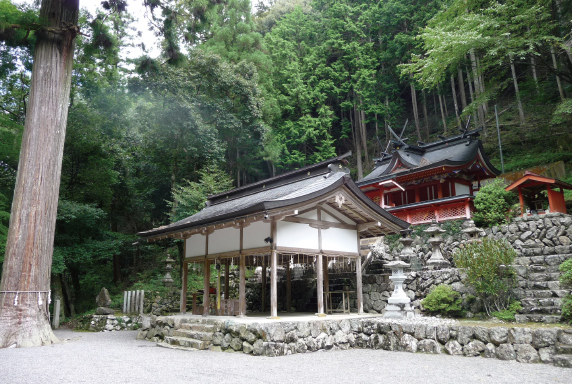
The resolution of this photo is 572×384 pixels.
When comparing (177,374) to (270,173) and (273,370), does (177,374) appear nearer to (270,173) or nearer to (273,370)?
(273,370)

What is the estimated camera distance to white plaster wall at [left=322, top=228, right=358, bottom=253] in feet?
35.0

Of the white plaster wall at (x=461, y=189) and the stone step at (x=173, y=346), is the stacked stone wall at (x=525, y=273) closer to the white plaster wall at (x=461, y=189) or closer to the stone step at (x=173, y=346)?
the white plaster wall at (x=461, y=189)

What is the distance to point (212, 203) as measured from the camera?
15844mm

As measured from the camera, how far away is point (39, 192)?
30.1 ft

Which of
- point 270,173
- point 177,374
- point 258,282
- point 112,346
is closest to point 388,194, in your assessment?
point 258,282

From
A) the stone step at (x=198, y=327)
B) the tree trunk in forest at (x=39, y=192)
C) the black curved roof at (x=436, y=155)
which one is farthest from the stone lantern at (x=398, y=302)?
the tree trunk in forest at (x=39, y=192)

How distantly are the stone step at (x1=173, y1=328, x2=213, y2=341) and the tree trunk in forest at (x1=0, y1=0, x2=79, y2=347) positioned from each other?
117 inches


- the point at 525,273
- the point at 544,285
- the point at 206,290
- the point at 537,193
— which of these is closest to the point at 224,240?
the point at 206,290

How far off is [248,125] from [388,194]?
1000 cm

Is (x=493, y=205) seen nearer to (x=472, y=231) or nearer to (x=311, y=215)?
(x=472, y=231)

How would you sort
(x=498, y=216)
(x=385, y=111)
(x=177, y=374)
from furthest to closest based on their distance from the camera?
(x=385, y=111)
(x=498, y=216)
(x=177, y=374)

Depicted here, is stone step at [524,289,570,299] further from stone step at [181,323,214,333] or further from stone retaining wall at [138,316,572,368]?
stone step at [181,323,214,333]

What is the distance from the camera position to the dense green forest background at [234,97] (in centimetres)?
1488

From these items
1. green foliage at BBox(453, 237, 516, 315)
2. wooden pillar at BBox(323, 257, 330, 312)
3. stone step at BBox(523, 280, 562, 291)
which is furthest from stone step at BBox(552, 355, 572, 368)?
wooden pillar at BBox(323, 257, 330, 312)
